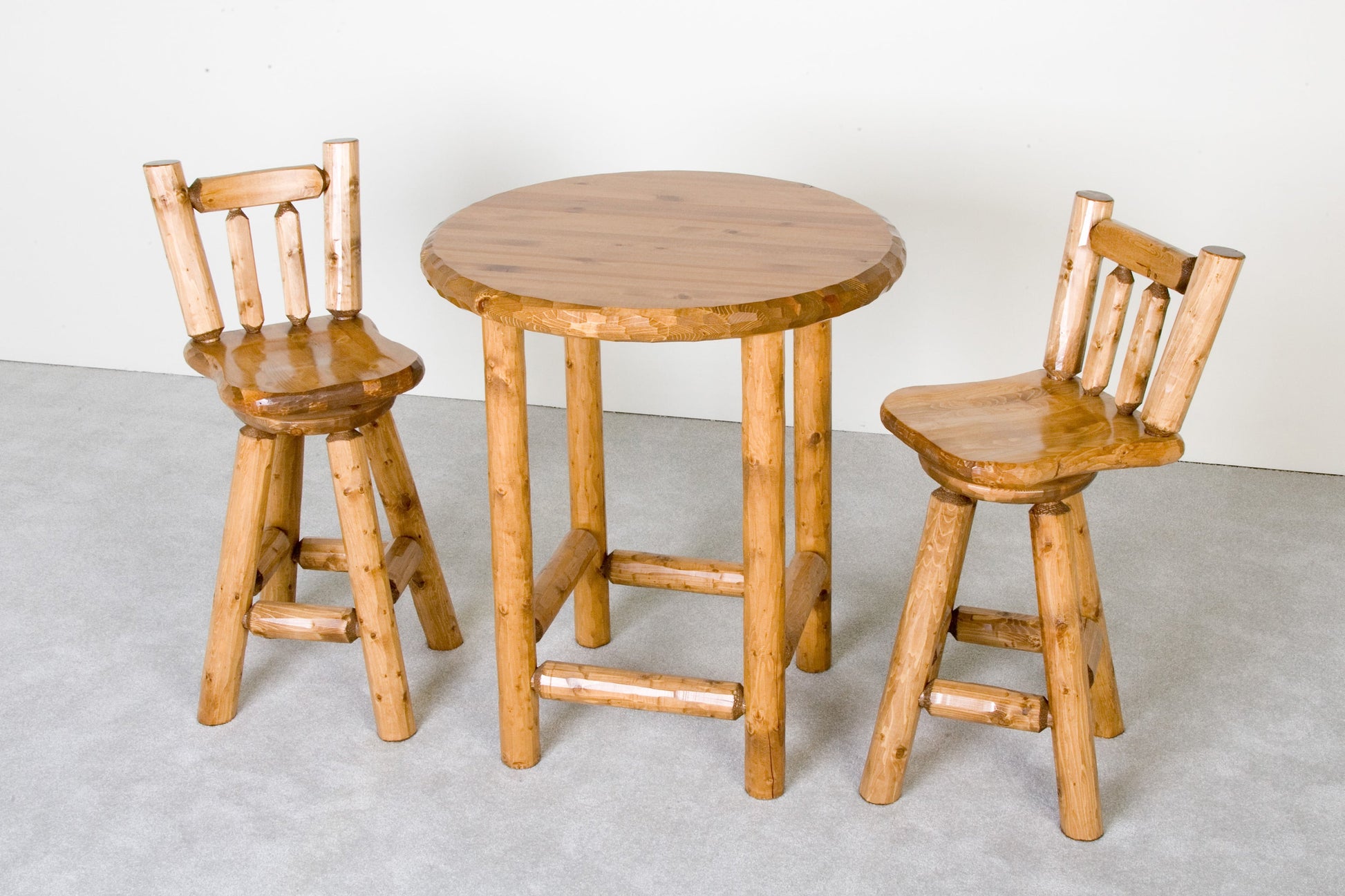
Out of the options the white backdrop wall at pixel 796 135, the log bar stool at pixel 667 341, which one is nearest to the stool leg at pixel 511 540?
the log bar stool at pixel 667 341

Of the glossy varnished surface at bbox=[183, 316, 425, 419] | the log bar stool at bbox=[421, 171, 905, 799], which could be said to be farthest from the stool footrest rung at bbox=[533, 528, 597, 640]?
the glossy varnished surface at bbox=[183, 316, 425, 419]

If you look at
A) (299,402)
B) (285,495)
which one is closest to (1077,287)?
(299,402)

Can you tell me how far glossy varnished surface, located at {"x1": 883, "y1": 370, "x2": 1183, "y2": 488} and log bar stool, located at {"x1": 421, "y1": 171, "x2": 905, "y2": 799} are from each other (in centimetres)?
24

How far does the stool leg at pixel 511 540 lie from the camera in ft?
6.76

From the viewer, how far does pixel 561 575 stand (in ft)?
8.05

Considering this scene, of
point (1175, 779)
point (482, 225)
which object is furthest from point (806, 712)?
point (482, 225)

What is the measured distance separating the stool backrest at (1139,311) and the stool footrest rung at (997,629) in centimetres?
44

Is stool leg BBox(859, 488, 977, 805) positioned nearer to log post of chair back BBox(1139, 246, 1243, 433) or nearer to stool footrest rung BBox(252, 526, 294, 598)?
log post of chair back BBox(1139, 246, 1243, 433)

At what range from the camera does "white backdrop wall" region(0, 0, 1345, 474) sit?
320cm

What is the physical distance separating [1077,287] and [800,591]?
2.42 ft

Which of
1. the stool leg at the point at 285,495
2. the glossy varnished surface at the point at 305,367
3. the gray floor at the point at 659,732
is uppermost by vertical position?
the glossy varnished surface at the point at 305,367

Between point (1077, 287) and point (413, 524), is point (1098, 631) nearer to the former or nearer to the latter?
point (1077, 287)

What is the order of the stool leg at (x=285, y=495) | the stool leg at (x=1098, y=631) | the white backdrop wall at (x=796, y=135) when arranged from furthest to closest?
the white backdrop wall at (x=796, y=135) < the stool leg at (x=285, y=495) < the stool leg at (x=1098, y=631)

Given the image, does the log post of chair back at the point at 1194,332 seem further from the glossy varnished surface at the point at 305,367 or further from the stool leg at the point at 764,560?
the glossy varnished surface at the point at 305,367
